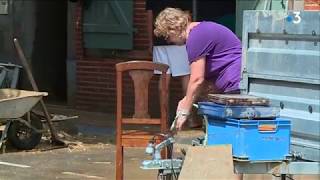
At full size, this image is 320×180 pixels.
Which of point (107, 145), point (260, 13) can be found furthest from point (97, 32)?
point (260, 13)

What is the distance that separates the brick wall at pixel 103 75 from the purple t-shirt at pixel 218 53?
6.29m

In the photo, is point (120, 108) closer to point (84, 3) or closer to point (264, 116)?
point (264, 116)

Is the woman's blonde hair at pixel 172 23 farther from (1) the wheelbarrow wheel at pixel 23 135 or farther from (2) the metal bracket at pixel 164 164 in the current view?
(1) the wheelbarrow wheel at pixel 23 135

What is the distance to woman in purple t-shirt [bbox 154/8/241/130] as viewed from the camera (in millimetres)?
5187

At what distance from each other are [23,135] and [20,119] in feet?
0.97

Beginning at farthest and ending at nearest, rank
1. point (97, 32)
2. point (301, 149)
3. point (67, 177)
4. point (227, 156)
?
1. point (97, 32)
2. point (67, 177)
3. point (301, 149)
4. point (227, 156)

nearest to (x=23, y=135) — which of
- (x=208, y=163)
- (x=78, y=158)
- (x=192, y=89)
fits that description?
(x=78, y=158)

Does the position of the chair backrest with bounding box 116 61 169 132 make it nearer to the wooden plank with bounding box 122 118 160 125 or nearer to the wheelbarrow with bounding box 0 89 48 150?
the wooden plank with bounding box 122 118 160 125

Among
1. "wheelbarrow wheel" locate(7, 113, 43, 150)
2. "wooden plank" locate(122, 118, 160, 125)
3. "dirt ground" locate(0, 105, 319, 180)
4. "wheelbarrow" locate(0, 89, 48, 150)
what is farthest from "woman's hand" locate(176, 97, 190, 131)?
"wheelbarrow wheel" locate(7, 113, 43, 150)

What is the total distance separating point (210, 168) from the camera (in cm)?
454

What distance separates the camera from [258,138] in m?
4.55

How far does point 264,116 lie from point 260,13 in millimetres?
773

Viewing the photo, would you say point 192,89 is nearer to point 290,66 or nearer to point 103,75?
point 290,66

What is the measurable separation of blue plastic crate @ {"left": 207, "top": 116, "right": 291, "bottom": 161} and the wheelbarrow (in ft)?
14.3
